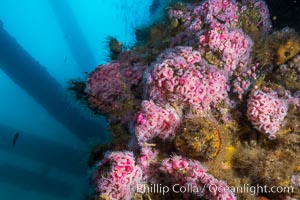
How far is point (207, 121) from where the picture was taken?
3623mm

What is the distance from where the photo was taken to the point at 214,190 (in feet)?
9.97

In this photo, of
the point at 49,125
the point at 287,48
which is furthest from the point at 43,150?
the point at 49,125

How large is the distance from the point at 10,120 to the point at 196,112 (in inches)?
2087

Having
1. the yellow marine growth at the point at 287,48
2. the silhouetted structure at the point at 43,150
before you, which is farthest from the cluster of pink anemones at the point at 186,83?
the silhouetted structure at the point at 43,150

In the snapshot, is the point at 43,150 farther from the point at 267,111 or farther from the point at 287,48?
the point at 267,111

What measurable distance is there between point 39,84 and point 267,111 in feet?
59.0

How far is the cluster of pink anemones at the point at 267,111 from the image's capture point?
3.73 meters

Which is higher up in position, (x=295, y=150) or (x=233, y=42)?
(x=233, y=42)

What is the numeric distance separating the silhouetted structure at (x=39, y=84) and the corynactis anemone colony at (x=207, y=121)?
406 inches

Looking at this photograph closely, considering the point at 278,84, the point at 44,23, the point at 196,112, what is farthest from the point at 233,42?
the point at 44,23

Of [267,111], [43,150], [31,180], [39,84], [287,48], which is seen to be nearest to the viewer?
[267,111]

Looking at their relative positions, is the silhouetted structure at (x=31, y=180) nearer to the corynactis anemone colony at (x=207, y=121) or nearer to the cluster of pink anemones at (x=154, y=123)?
the corynactis anemone colony at (x=207, y=121)

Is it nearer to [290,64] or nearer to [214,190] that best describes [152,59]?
[290,64]

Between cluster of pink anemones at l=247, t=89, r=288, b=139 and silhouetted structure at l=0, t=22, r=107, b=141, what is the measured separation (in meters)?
11.6
